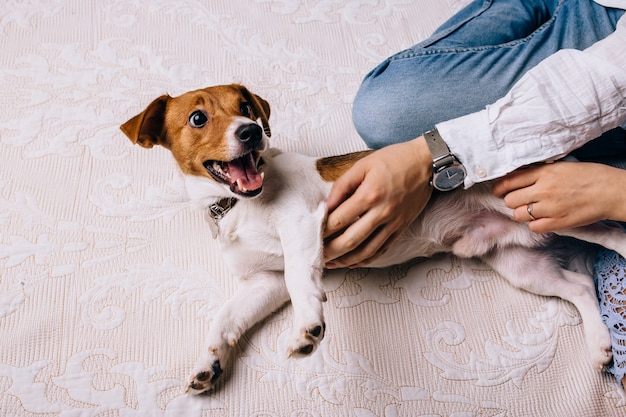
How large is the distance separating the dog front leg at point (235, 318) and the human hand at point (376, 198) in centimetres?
21

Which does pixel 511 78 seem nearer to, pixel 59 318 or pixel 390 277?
pixel 390 277

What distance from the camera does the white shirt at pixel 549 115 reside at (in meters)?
1.07

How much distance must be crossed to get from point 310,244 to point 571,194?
61cm

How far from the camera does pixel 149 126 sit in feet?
4.60

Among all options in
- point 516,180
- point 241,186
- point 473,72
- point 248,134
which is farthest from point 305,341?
point 473,72

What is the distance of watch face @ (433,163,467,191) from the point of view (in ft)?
3.88

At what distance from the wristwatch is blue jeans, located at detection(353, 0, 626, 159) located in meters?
0.23

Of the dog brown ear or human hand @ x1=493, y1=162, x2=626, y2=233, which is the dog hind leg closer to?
human hand @ x1=493, y1=162, x2=626, y2=233

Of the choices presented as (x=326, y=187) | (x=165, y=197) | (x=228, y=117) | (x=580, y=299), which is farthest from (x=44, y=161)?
(x=580, y=299)

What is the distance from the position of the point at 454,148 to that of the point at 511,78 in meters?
0.35

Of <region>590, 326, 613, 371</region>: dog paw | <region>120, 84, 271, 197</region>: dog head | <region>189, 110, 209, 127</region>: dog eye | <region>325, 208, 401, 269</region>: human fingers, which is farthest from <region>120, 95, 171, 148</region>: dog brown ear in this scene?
<region>590, 326, 613, 371</region>: dog paw

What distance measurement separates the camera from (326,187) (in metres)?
1.36

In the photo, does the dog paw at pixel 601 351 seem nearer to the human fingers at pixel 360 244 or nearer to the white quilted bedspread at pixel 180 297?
the white quilted bedspread at pixel 180 297

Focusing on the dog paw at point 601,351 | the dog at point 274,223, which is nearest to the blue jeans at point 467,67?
the dog at point 274,223
